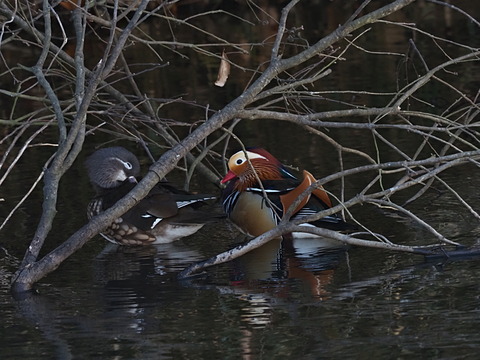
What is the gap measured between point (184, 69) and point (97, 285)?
7.92 metres

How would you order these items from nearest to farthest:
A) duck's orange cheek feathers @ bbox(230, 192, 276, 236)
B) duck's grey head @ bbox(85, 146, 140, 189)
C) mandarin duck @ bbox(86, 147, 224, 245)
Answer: mandarin duck @ bbox(86, 147, 224, 245) < duck's orange cheek feathers @ bbox(230, 192, 276, 236) < duck's grey head @ bbox(85, 146, 140, 189)

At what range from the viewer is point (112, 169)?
289 inches

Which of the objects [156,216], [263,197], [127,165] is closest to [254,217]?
[263,197]

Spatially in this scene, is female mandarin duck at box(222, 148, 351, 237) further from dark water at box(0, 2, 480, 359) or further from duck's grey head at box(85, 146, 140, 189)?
duck's grey head at box(85, 146, 140, 189)

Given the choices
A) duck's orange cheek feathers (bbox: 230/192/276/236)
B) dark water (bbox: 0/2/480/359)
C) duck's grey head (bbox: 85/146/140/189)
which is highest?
duck's grey head (bbox: 85/146/140/189)

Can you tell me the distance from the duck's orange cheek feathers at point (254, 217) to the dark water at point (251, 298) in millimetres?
132

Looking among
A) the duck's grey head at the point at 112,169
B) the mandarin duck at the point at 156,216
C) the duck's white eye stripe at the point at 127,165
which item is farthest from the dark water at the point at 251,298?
the duck's white eye stripe at the point at 127,165

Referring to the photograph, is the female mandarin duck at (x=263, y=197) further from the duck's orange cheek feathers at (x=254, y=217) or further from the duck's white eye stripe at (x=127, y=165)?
the duck's white eye stripe at (x=127, y=165)

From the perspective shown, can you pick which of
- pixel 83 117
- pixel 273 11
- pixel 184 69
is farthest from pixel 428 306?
pixel 273 11

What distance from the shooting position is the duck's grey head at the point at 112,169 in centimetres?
733

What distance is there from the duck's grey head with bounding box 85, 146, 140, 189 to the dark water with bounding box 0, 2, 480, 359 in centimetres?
26

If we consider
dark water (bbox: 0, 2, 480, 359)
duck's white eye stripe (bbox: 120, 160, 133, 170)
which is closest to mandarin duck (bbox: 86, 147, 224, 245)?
dark water (bbox: 0, 2, 480, 359)

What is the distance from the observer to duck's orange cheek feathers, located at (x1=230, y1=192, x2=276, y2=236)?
23.1ft

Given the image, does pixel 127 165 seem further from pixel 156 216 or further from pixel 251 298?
pixel 251 298
